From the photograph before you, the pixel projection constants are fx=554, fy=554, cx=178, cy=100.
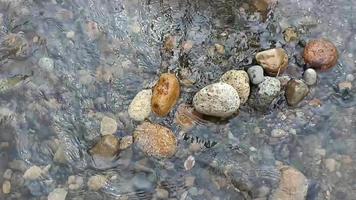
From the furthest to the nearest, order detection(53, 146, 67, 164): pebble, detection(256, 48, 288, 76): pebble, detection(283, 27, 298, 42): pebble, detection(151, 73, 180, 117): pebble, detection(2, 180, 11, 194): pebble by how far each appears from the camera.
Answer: detection(283, 27, 298, 42): pebble, detection(256, 48, 288, 76): pebble, detection(151, 73, 180, 117): pebble, detection(53, 146, 67, 164): pebble, detection(2, 180, 11, 194): pebble

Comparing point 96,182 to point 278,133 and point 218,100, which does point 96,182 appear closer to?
point 218,100

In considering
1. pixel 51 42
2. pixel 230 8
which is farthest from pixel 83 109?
pixel 230 8

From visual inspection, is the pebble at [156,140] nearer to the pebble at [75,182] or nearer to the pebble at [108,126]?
the pebble at [108,126]

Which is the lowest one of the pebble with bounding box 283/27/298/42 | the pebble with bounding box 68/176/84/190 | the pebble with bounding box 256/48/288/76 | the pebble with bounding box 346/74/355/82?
the pebble with bounding box 68/176/84/190

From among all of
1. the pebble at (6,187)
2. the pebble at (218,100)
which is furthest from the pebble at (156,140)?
the pebble at (6,187)

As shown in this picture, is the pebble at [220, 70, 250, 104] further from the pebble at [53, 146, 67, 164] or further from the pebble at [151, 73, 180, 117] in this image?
the pebble at [53, 146, 67, 164]

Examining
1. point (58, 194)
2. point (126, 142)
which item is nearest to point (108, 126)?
point (126, 142)

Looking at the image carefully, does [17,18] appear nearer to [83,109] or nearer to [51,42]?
[51,42]

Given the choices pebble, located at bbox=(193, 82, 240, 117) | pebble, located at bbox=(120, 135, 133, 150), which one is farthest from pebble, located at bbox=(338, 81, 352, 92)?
pebble, located at bbox=(120, 135, 133, 150)
